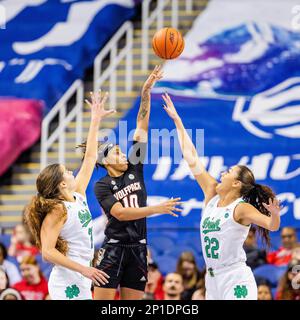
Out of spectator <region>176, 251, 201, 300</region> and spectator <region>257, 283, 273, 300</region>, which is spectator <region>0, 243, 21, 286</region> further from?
spectator <region>257, 283, 273, 300</region>

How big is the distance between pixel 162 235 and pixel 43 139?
83.9 inches

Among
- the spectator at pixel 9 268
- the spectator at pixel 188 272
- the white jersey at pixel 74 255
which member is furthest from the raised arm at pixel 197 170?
the spectator at pixel 9 268

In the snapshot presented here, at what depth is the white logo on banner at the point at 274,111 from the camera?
1141 centimetres

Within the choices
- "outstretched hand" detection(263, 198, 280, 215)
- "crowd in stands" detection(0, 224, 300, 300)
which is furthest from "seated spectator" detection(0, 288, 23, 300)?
"outstretched hand" detection(263, 198, 280, 215)

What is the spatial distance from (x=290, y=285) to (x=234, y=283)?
248 cm

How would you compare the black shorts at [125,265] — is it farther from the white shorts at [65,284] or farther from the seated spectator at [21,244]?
the seated spectator at [21,244]

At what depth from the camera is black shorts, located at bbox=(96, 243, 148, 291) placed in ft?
23.0

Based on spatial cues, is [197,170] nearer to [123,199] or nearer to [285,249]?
[123,199]

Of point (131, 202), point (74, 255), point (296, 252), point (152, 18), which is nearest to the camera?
point (74, 255)

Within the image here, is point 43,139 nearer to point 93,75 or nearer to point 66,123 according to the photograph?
point 66,123

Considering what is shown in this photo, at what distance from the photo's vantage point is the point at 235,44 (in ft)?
39.5

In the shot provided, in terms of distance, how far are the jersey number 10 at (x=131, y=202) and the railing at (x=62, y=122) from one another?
4.41 meters

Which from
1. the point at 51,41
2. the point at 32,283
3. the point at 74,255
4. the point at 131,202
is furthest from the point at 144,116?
the point at 51,41

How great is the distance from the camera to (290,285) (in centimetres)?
906
